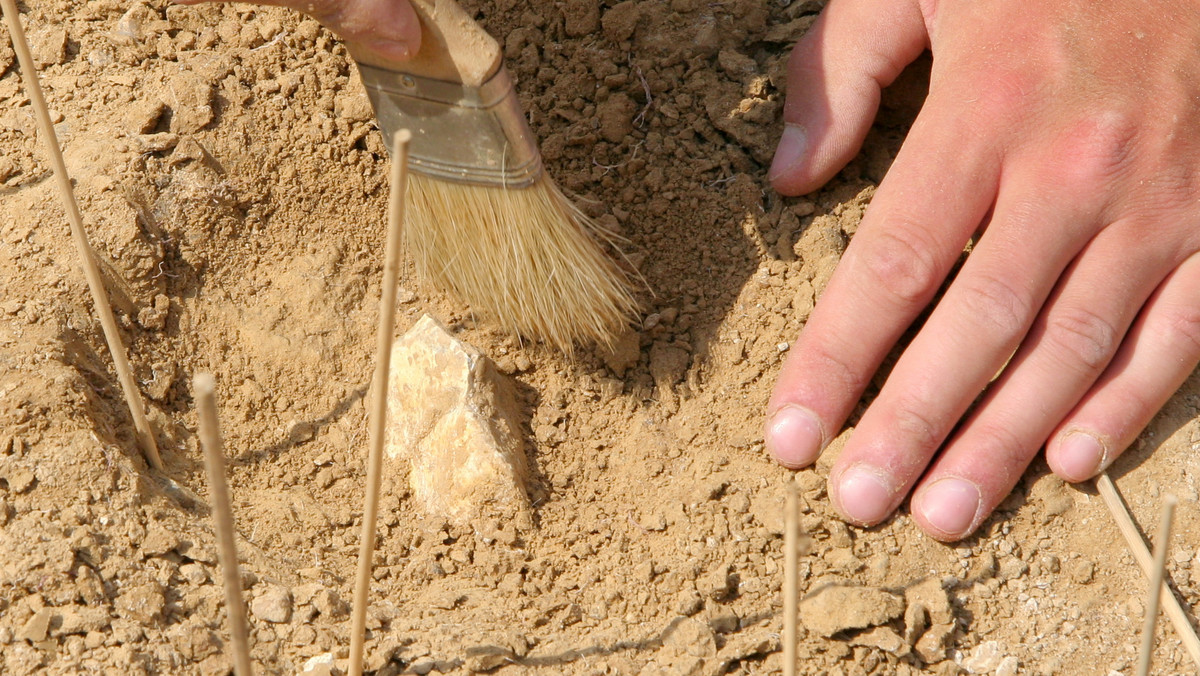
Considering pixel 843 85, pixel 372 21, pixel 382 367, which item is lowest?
pixel 843 85

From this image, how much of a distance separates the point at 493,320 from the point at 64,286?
2.57 ft

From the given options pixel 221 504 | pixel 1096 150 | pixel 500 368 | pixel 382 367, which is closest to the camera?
pixel 221 504

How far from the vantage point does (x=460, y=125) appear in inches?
70.2

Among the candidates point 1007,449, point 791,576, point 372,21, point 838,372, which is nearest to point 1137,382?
point 1007,449

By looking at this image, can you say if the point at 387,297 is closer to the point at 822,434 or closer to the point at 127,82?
the point at 822,434

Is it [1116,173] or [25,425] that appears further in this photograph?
[1116,173]

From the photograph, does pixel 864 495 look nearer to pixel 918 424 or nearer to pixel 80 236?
pixel 918 424

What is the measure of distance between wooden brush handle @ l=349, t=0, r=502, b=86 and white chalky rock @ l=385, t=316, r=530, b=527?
0.48 metres

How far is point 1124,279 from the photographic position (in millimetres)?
1721

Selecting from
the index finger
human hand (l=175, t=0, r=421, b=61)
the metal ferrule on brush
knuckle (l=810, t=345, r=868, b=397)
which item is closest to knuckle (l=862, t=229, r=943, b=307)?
the index finger

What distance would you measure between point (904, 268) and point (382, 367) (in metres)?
0.99

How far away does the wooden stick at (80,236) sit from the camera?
1546 mm

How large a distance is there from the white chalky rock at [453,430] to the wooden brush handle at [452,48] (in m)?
0.48

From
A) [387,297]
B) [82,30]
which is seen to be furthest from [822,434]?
[82,30]
